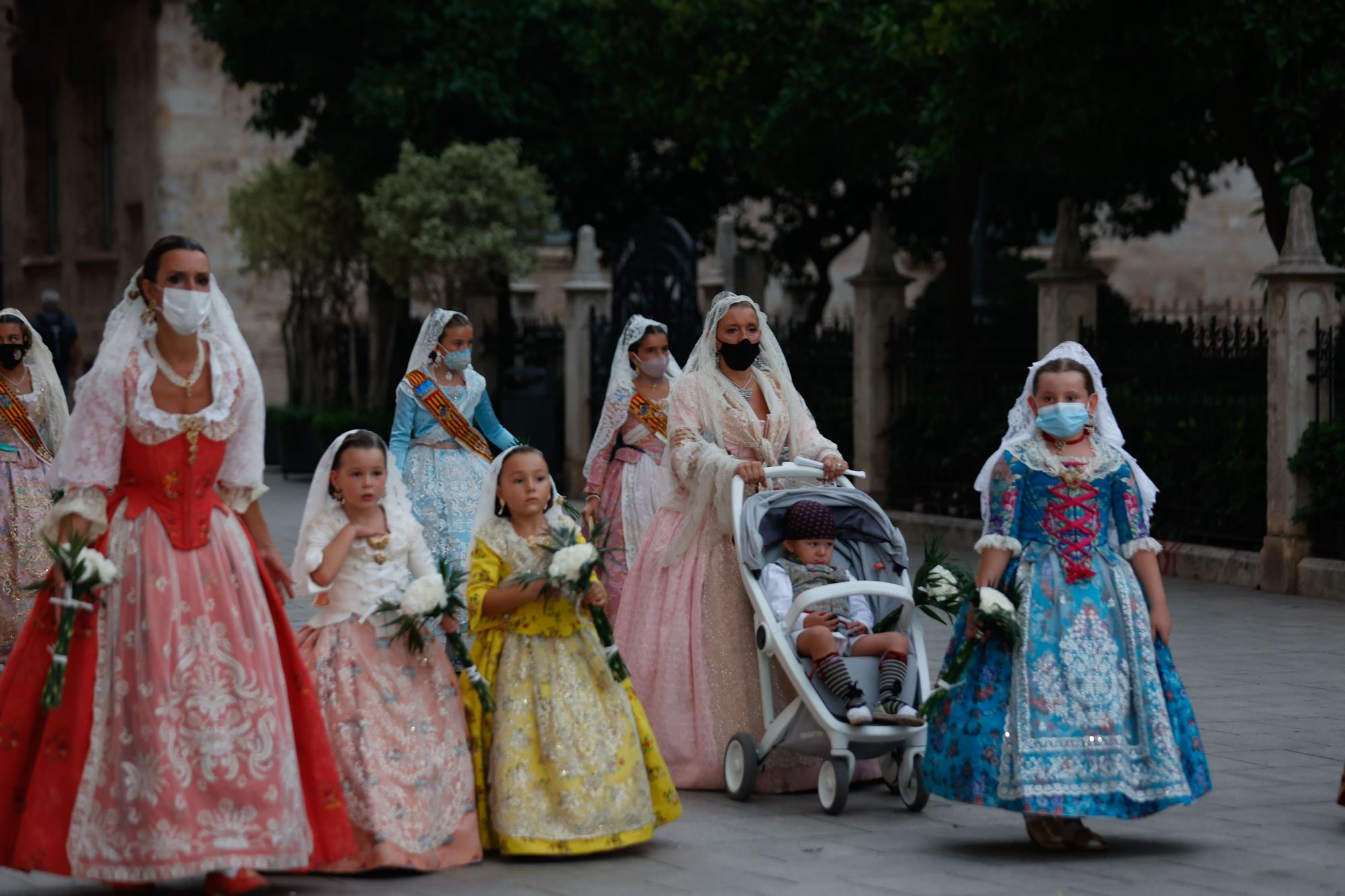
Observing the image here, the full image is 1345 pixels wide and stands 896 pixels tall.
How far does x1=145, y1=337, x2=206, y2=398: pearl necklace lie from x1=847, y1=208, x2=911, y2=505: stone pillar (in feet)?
41.1

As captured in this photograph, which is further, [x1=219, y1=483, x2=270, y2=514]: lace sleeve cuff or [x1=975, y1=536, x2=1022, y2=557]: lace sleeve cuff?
[x1=975, y1=536, x2=1022, y2=557]: lace sleeve cuff

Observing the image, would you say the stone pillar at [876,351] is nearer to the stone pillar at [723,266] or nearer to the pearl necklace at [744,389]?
the stone pillar at [723,266]

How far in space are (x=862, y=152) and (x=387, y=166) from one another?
23.2 feet

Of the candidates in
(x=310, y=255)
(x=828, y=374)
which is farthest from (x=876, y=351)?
(x=310, y=255)

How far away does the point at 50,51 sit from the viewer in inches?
1599

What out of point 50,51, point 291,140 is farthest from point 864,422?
point 50,51

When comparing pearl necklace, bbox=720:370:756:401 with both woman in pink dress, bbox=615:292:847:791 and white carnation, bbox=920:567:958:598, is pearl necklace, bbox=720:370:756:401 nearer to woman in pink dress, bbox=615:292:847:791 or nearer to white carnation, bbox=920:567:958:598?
woman in pink dress, bbox=615:292:847:791

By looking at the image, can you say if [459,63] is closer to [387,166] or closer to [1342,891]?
[387,166]

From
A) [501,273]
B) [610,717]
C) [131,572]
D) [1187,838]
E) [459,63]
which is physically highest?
[459,63]

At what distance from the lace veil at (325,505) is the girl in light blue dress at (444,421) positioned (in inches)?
134

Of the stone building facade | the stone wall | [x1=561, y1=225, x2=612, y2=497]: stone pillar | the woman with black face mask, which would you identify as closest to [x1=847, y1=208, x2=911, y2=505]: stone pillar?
[x1=561, y1=225, x2=612, y2=497]: stone pillar

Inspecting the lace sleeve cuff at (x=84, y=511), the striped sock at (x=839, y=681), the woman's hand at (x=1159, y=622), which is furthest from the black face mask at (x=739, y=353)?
the lace sleeve cuff at (x=84, y=511)

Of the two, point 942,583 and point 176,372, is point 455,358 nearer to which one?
point 942,583

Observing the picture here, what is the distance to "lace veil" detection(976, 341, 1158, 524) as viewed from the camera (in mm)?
6824
